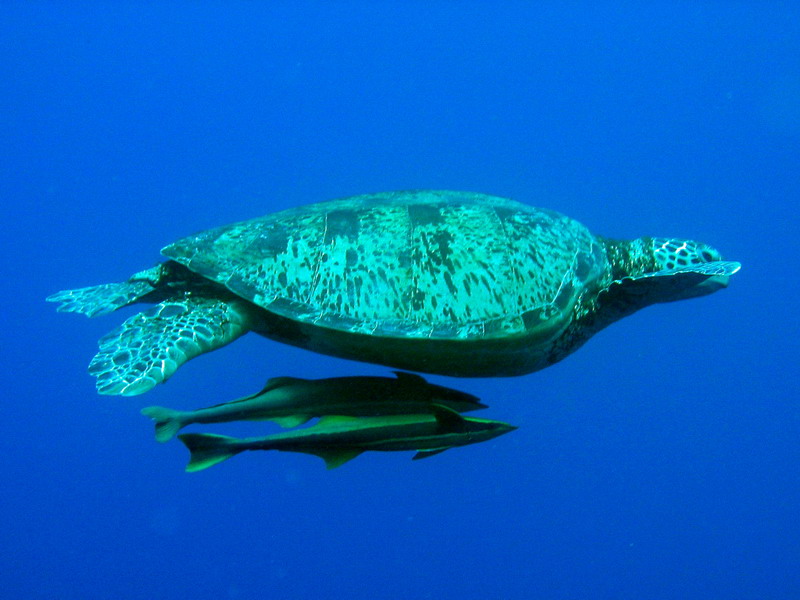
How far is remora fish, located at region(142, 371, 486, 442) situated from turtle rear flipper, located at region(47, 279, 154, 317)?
3.00ft

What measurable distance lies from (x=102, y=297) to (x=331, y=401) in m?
1.70

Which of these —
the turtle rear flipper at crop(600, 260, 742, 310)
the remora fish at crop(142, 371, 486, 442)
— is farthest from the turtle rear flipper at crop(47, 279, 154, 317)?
the turtle rear flipper at crop(600, 260, 742, 310)

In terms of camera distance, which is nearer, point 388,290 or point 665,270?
point 388,290

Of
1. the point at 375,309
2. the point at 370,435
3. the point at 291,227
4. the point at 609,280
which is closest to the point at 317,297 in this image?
the point at 375,309

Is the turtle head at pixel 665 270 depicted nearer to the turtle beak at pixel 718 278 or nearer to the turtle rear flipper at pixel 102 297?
the turtle beak at pixel 718 278

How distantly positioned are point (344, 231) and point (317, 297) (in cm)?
49

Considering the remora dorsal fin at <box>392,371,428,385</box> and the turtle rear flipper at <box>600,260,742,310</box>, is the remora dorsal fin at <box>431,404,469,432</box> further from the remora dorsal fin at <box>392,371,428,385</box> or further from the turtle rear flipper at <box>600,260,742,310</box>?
the turtle rear flipper at <box>600,260,742,310</box>

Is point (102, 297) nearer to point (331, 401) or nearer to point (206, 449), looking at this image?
point (206, 449)

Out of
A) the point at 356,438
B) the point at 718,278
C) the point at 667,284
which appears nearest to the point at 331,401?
the point at 356,438

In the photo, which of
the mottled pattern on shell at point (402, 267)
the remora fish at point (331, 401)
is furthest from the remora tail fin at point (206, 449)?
the mottled pattern on shell at point (402, 267)

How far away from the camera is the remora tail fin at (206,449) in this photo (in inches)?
115

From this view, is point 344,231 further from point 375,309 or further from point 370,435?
point 370,435

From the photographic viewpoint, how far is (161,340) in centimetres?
287

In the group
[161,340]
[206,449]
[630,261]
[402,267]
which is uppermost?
[630,261]
